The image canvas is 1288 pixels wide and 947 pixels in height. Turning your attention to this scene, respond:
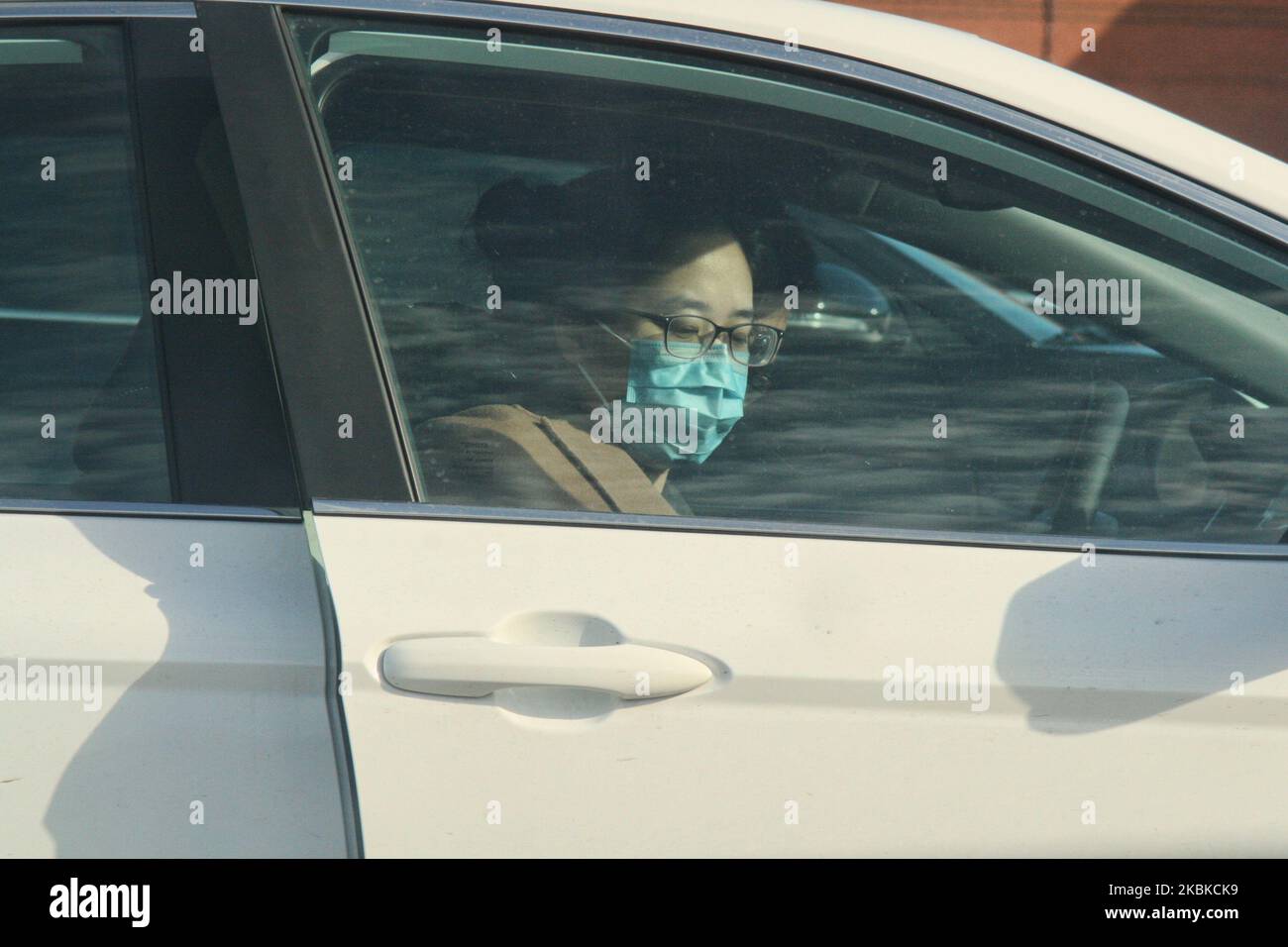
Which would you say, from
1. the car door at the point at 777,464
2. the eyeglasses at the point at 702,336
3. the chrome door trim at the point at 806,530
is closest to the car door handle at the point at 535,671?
the car door at the point at 777,464

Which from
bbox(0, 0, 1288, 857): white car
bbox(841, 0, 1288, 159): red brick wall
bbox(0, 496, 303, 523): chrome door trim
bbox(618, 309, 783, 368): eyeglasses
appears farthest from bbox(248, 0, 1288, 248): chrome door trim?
bbox(841, 0, 1288, 159): red brick wall

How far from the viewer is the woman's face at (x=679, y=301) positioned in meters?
1.40

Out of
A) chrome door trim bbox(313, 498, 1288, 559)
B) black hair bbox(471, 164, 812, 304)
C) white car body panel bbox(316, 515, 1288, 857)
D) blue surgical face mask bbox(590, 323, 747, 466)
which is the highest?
black hair bbox(471, 164, 812, 304)

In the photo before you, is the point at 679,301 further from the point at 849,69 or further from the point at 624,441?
the point at 849,69

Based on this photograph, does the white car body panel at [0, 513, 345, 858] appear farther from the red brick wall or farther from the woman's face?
the red brick wall

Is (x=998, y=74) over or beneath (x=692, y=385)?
over

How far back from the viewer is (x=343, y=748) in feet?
3.99

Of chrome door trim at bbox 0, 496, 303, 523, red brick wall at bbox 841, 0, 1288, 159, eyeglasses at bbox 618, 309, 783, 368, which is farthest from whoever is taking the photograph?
red brick wall at bbox 841, 0, 1288, 159

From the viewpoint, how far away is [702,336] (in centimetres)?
142

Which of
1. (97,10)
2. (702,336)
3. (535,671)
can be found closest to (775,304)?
(702,336)

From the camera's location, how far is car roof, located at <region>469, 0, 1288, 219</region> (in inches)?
52.6

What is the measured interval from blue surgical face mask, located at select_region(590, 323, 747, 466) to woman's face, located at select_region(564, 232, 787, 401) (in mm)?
11

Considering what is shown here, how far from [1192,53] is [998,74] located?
19.3ft
